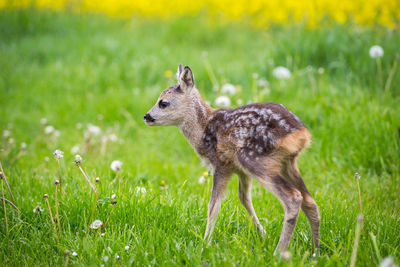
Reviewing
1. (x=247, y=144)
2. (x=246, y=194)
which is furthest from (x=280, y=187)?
(x=246, y=194)

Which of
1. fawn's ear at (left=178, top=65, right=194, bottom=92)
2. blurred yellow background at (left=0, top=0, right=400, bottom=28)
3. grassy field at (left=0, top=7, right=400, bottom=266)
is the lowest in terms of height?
grassy field at (left=0, top=7, right=400, bottom=266)

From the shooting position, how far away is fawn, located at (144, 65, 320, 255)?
11.2ft

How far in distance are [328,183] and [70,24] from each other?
9.83m

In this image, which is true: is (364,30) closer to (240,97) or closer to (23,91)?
(240,97)

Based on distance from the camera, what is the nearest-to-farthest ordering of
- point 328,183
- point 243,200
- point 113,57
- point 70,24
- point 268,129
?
1. point 268,129
2. point 243,200
3. point 328,183
4. point 113,57
5. point 70,24

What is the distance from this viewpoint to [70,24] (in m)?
12.5

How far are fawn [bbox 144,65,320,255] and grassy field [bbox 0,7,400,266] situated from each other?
0.27 m

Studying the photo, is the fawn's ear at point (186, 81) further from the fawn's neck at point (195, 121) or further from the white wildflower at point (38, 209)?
the white wildflower at point (38, 209)

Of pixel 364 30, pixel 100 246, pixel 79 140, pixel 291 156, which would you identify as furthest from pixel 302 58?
pixel 100 246

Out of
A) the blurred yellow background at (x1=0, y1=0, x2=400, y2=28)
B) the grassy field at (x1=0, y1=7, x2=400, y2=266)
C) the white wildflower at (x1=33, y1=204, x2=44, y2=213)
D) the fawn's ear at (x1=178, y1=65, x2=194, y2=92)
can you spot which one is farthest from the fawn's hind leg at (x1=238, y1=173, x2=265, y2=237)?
the blurred yellow background at (x1=0, y1=0, x2=400, y2=28)

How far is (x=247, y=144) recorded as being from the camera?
3.63 metres

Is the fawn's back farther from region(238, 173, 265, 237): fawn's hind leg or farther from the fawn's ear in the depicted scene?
the fawn's ear

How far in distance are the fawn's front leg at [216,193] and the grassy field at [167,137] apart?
158 mm

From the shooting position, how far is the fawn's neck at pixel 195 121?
4.17 m
